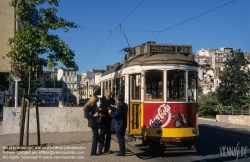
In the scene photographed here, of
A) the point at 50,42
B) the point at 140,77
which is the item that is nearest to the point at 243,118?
the point at 140,77

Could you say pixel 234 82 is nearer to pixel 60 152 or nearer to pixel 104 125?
pixel 104 125

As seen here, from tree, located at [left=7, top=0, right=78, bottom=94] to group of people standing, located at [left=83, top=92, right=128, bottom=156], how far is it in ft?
7.73

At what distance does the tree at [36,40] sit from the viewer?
11.3 meters

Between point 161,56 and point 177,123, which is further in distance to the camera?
point 161,56

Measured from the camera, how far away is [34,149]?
1087cm

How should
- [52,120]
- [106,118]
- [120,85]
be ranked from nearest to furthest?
[106,118] < [120,85] < [52,120]

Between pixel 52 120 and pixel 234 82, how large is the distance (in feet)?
87.4

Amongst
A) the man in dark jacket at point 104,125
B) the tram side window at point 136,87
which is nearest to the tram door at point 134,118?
the tram side window at point 136,87

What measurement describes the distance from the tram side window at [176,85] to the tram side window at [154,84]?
256 mm

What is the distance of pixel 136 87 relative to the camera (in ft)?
37.6

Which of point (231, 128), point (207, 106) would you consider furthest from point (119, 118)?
point (207, 106)

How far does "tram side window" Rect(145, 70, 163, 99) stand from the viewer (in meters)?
10.7

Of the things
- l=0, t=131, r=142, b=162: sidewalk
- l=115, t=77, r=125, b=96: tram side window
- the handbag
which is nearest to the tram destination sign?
l=115, t=77, r=125, b=96: tram side window

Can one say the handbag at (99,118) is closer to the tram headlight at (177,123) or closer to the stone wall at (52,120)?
the tram headlight at (177,123)
